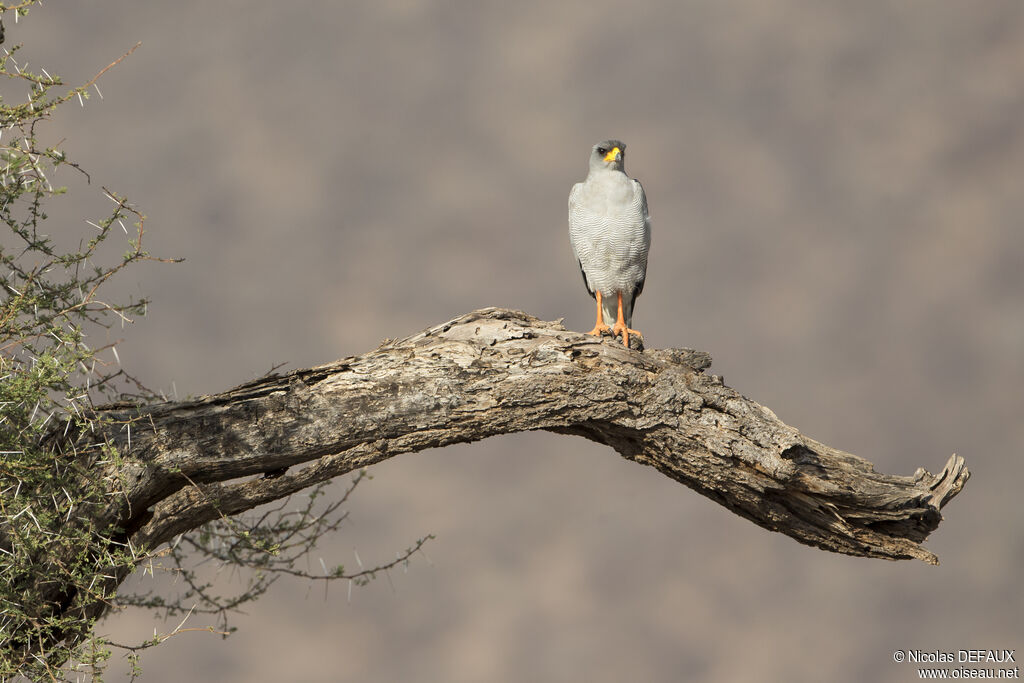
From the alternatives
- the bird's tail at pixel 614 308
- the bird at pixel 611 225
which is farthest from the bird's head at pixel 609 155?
the bird's tail at pixel 614 308

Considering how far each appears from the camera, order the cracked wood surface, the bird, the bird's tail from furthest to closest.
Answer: the bird's tail < the bird < the cracked wood surface

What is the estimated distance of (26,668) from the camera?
2.33m

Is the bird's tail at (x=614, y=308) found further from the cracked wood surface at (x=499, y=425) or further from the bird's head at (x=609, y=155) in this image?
the cracked wood surface at (x=499, y=425)

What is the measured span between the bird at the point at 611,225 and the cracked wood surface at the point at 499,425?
971mm

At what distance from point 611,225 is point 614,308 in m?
0.48

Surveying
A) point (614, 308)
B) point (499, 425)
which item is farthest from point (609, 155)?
point (499, 425)

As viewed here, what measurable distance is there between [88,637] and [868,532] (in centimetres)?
203

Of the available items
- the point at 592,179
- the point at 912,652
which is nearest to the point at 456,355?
the point at 592,179

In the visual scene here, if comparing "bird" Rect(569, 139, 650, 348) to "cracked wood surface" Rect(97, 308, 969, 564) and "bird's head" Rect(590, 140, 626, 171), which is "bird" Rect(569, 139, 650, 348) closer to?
"bird's head" Rect(590, 140, 626, 171)

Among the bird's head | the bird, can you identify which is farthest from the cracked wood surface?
the bird's head

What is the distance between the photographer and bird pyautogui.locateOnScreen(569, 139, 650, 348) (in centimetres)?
375

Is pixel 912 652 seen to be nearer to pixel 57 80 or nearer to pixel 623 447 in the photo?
pixel 623 447

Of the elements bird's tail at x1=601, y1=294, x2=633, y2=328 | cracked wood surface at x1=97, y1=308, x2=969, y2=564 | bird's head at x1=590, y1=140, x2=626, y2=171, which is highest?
bird's head at x1=590, y1=140, x2=626, y2=171

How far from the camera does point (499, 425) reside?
269 cm
